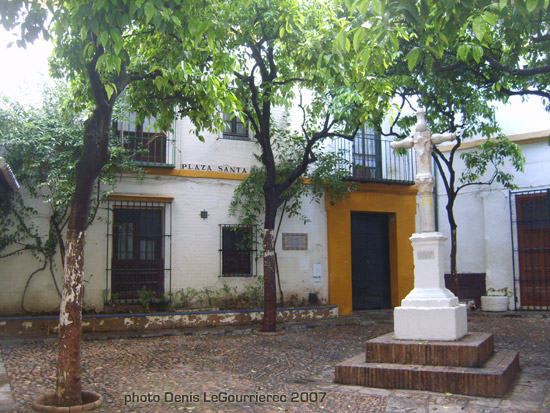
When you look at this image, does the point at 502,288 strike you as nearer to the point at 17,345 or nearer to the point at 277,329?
the point at 277,329

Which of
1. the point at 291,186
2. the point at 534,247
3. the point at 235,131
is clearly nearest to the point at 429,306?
the point at 291,186

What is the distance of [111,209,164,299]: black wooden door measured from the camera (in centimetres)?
1212

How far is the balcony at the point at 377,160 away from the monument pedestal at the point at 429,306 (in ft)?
24.2

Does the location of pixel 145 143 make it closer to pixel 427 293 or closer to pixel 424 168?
pixel 424 168

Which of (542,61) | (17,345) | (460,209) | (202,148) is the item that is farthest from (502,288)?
(17,345)

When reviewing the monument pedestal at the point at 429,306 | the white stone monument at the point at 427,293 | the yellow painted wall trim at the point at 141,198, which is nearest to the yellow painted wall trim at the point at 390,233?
the yellow painted wall trim at the point at 141,198

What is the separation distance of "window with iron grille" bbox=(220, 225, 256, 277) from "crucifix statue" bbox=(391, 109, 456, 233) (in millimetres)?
5716

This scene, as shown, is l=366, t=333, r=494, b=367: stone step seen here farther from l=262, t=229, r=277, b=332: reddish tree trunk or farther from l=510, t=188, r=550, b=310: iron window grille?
l=510, t=188, r=550, b=310: iron window grille

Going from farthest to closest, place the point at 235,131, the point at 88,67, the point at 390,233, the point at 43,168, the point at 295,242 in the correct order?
the point at 390,233
the point at 295,242
the point at 235,131
the point at 43,168
the point at 88,67

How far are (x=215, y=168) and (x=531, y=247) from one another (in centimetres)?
856

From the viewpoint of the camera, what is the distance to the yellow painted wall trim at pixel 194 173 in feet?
41.1

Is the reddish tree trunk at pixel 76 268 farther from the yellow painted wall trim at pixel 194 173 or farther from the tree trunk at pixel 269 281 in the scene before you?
the yellow painted wall trim at pixel 194 173

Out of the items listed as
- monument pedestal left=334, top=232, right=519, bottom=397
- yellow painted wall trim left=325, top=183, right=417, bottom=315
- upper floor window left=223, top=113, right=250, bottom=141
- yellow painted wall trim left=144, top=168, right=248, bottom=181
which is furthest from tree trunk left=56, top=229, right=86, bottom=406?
yellow painted wall trim left=325, top=183, right=417, bottom=315

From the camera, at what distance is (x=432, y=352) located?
647 centimetres
